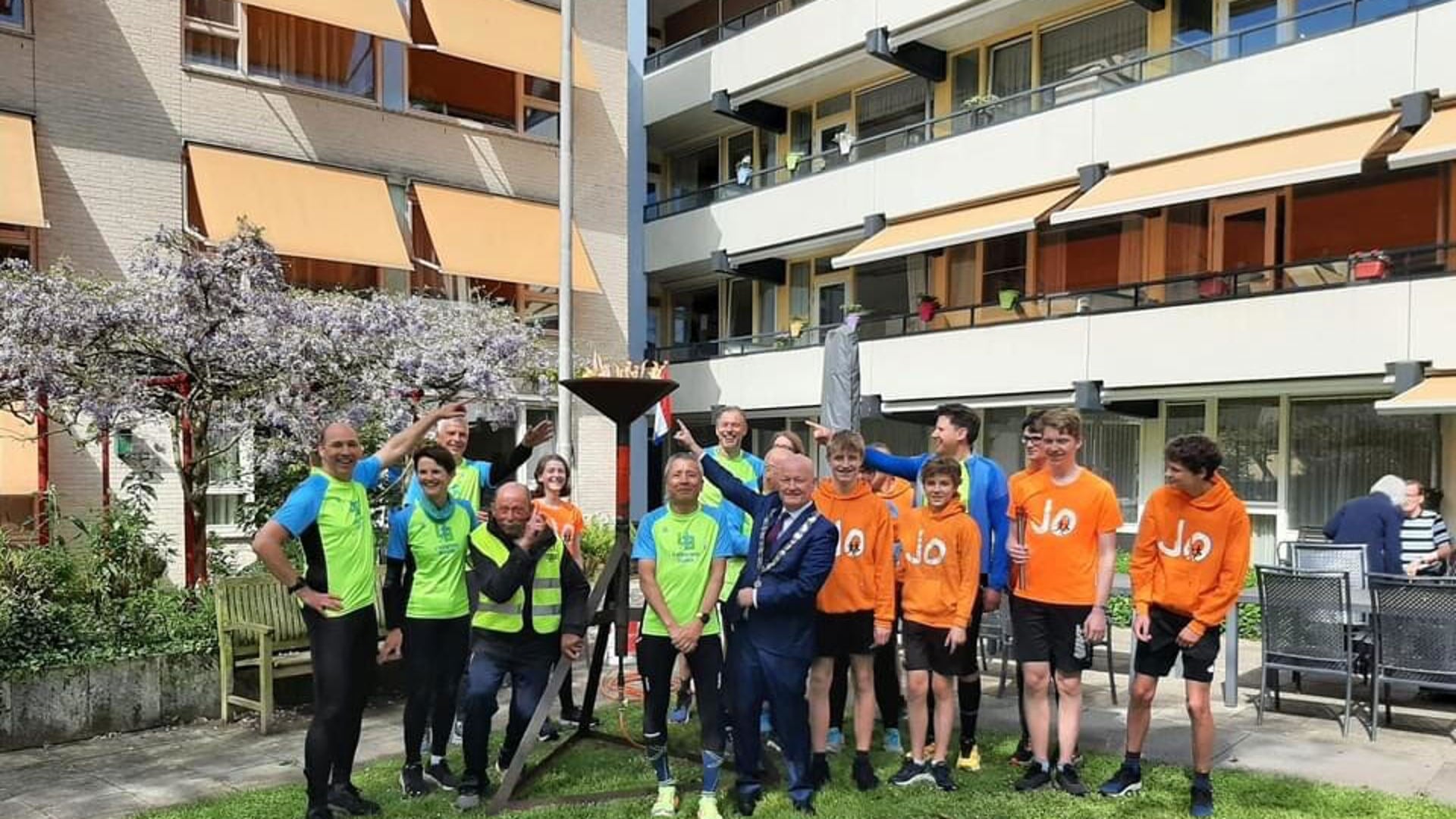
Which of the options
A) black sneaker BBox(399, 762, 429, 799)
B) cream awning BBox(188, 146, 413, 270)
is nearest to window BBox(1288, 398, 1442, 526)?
black sneaker BBox(399, 762, 429, 799)

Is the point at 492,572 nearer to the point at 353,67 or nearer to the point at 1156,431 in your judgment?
the point at 1156,431

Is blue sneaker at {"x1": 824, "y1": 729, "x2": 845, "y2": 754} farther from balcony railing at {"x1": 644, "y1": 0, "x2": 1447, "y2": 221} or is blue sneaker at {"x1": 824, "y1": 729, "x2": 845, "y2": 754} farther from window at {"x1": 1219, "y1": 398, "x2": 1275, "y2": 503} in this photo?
balcony railing at {"x1": 644, "y1": 0, "x2": 1447, "y2": 221}

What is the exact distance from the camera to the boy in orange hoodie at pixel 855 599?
5.88 metres

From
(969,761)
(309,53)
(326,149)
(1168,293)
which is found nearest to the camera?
(969,761)

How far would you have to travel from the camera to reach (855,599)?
5930 mm

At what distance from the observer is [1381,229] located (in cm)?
1310

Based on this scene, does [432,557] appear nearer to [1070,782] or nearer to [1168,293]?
[1070,782]

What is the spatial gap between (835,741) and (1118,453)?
10882mm

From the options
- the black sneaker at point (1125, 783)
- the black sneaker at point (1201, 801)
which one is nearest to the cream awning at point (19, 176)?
the black sneaker at point (1125, 783)

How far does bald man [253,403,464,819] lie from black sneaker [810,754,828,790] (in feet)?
8.02

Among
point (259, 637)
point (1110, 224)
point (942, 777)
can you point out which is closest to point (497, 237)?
point (1110, 224)

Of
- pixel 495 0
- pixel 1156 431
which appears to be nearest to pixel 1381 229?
pixel 1156 431

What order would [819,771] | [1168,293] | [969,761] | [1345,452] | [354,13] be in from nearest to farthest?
[819,771] → [969,761] → [1345,452] → [1168,293] → [354,13]

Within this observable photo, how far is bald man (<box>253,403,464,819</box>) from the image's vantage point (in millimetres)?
5449
